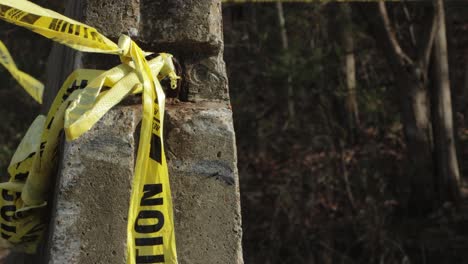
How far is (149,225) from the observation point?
185 cm

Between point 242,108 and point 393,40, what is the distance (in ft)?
6.85

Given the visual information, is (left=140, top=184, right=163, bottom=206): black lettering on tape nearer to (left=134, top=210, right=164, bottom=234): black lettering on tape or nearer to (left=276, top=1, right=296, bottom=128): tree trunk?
(left=134, top=210, right=164, bottom=234): black lettering on tape

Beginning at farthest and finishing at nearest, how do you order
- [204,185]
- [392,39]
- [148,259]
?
[392,39] → [204,185] → [148,259]

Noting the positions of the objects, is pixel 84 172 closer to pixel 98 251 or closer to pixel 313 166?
pixel 98 251

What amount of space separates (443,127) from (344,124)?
1.65 m

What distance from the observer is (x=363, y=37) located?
822 cm

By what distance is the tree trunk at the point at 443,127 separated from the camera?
639 centimetres

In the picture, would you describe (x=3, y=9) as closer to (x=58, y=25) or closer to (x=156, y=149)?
(x=58, y=25)

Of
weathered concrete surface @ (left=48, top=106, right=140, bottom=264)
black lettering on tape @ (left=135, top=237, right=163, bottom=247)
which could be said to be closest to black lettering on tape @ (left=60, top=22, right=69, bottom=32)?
weathered concrete surface @ (left=48, top=106, right=140, bottom=264)

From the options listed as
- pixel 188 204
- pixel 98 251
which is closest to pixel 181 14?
pixel 188 204

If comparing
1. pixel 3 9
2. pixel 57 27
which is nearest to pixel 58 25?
pixel 57 27

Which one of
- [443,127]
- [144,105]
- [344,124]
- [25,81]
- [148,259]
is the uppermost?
[344,124]

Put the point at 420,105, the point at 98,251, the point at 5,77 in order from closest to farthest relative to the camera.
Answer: the point at 98,251, the point at 420,105, the point at 5,77

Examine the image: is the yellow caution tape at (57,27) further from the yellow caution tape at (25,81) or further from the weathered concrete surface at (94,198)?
the yellow caution tape at (25,81)
